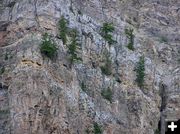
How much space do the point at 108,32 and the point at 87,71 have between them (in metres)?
5.55

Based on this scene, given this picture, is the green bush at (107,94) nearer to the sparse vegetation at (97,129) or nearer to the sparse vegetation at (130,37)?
the sparse vegetation at (97,129)

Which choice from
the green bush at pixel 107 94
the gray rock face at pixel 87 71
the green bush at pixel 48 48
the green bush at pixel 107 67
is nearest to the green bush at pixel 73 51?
the gray rock face at pixel 87 71

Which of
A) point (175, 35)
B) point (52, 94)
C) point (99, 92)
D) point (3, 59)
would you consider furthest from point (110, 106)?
point (175, 35)

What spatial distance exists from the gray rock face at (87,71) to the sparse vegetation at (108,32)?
1.42 feet

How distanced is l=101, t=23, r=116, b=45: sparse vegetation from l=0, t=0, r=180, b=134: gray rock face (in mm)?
434

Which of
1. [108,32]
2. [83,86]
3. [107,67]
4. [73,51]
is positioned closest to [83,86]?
[83,86]

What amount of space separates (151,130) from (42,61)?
9623 mm

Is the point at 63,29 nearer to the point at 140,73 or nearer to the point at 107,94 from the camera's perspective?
the point at 107,94

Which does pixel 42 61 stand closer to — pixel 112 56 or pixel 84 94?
pixel 84 94

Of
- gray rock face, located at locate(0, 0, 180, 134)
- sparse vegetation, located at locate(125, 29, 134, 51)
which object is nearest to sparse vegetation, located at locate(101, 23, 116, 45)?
gray rock face, located at locate(0, 0, 180, 134)

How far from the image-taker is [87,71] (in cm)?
4991

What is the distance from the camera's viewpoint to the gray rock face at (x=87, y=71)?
45.1 m

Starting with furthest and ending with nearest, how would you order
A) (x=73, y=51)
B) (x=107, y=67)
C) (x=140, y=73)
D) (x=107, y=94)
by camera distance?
(x=140, y=73), (x=107, y=67), (x=73, y=51), (x=107, y=94)

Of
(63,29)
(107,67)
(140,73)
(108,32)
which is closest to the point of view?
(63,29)
